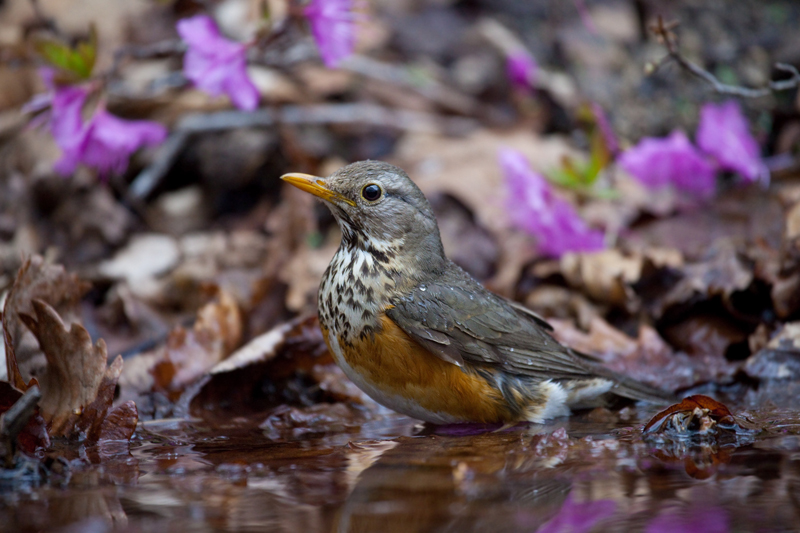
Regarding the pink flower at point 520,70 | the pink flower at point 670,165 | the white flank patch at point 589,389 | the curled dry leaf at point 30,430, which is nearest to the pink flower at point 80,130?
the curled dry leaf at point 30,430

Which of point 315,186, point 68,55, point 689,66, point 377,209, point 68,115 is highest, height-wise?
point 68,55

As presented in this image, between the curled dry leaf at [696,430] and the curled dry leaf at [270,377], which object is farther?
the curled dry leaf at [270,377]

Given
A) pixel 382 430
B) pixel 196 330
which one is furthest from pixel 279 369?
pixel 382 430

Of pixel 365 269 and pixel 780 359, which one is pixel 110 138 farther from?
pixel 780 359

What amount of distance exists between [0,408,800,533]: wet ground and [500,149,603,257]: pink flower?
246 cm

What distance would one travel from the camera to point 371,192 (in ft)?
14.8

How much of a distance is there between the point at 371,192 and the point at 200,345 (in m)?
1.40

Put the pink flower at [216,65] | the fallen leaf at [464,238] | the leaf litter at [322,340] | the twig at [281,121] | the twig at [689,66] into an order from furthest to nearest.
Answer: the twig at [281,121] < the fallen leaf at [464,238] < the pink flower at [216,65] < the twig at [689,66] < the leaf litter at [322,340]

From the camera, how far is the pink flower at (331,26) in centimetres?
530

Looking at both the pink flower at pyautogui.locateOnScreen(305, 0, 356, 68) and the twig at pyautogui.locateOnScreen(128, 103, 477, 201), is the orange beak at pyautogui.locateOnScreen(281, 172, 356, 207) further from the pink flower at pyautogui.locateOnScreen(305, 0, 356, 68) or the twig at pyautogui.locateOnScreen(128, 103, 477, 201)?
the twig at pyautogui.locateOnScreen(128, 103, 477, 201)

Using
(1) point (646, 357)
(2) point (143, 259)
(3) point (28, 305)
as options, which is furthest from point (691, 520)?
(2) point (143, 259)

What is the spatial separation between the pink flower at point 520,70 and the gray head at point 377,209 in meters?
4.13

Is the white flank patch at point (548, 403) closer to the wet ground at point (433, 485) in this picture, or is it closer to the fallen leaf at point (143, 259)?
the wet ground at point (433, 485)

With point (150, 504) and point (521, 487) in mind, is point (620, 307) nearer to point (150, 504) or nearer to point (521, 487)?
point (521, 487)
